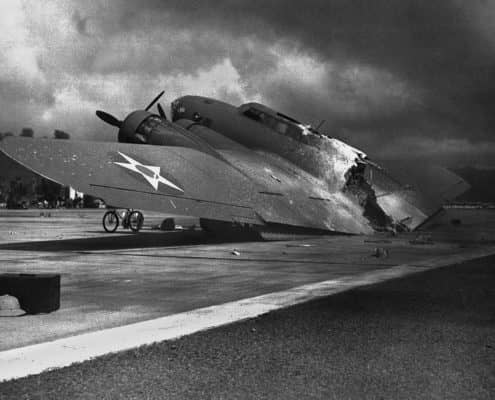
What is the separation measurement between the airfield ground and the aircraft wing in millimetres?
2478

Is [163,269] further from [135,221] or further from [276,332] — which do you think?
[135,221]

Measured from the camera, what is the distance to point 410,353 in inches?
234

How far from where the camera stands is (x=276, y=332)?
688 centimetres

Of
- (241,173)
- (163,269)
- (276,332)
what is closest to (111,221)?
(241,173)

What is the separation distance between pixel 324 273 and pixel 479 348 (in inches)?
266

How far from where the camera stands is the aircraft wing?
1623cm

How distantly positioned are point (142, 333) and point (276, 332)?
1.48 m

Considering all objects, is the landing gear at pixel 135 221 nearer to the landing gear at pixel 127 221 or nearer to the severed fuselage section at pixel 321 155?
the landing gear at pixel 127 221

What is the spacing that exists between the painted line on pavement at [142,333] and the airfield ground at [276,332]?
21 centimetres

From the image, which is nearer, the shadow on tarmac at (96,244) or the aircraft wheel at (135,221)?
the shadow on tarmac at (96,244)

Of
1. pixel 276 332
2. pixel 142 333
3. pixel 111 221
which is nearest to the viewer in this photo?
pixel 142 333

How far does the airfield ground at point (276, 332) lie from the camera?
4.86 metres

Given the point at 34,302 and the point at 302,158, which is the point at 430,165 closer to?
the point at 302,158

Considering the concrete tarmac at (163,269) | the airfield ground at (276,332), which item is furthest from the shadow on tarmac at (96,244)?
the airfield ground at (276,332)
